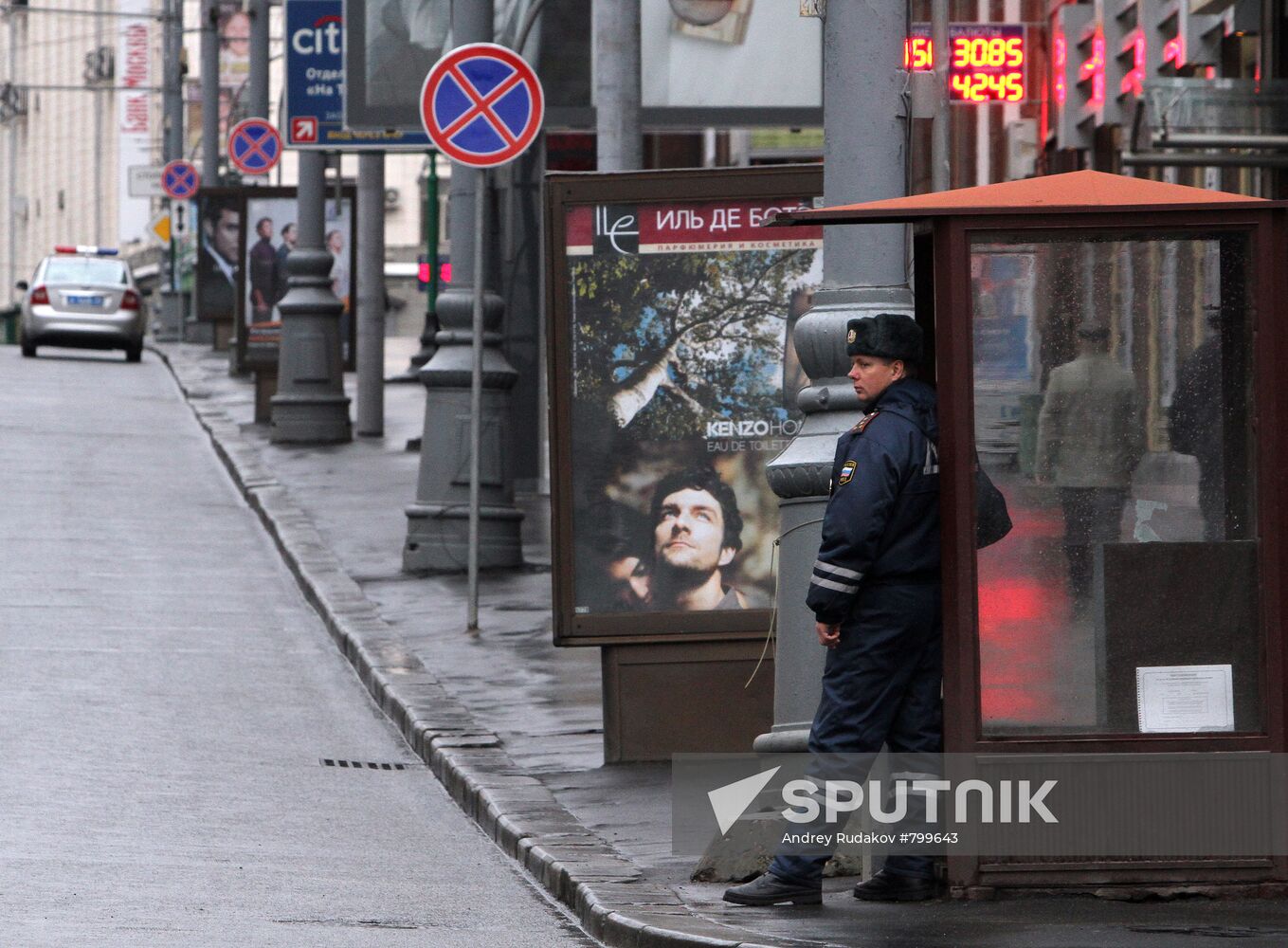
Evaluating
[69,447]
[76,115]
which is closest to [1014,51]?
[69,447]

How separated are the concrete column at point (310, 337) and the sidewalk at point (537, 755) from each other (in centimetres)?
140

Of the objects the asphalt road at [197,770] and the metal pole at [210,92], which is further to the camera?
the metal pole at [210,92]

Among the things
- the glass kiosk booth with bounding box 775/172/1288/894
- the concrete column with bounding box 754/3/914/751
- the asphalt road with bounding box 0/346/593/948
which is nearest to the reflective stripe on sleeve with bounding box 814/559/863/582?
the glass kiosk booth with bounding box 775/172/1288/894

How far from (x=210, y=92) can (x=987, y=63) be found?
20866 millimetres

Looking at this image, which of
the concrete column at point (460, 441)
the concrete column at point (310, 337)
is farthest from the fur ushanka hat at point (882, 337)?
the concrete column at point (310, 337)

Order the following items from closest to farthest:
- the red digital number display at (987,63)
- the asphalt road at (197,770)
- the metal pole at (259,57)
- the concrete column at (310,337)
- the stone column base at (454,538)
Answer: the asphalt road at (197,770) → the stone column base at (454,538) → the red digital number display at (987,63) → the concrete column at (310,337) → the metal pole at (259,57)

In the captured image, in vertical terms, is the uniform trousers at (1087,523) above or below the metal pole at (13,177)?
below

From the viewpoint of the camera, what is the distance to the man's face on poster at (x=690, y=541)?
10.5m

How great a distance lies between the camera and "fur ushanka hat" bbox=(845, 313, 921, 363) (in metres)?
7.66

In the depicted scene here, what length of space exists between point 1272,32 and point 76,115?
79380 millimetres

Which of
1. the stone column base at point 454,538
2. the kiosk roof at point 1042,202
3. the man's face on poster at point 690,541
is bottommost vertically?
the stone column base at point 454,538

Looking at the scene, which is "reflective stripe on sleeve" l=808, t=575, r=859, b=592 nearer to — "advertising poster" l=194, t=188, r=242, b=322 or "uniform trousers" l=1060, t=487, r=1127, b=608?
"uniform trousers" l=1060, t=487, r=1127, b=608

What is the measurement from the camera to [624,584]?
10500 mm

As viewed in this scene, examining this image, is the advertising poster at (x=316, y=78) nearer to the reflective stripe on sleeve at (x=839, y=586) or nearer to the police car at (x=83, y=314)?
the police car at (x=83, y=314)
